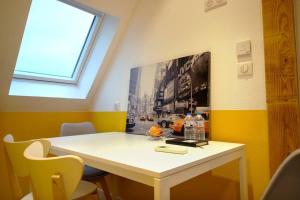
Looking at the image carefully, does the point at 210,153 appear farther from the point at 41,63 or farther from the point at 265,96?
the point at 41,63

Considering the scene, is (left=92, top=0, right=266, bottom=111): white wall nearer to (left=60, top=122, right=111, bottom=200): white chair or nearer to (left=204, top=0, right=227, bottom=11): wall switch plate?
(left=204, top=0, right=227, bottom=11): wall switch plate

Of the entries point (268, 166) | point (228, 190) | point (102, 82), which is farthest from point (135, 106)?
point (268, 166)

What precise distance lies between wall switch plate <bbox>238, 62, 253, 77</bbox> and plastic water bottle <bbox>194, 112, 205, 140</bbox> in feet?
1.28

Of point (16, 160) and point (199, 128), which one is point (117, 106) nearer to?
point (199, 128)

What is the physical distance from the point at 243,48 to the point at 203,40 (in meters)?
0.32

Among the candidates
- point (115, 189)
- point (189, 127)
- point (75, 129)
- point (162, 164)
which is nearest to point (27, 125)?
point (75, 129)

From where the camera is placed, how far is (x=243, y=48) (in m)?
1.35

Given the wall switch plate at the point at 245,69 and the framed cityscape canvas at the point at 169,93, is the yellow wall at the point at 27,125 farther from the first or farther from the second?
the wall switch plate at the point at 245,69

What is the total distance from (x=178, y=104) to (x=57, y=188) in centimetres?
111

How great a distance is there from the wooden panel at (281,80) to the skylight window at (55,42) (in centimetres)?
179

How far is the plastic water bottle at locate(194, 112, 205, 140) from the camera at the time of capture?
4.73 feet

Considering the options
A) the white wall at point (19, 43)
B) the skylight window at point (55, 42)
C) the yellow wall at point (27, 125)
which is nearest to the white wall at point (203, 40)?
Answer: the white wall at point (19, 43)

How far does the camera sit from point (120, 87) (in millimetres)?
2264

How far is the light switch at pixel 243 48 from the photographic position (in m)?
1.33
